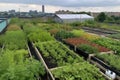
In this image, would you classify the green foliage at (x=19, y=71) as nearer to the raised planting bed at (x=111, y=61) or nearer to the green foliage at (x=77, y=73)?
the green foliage at (x=77, y=73)

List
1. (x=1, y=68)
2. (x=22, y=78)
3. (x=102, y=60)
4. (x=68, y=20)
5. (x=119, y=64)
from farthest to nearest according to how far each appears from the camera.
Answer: (x=68, y=20) → (x=102, y=60) → (x=119, y=64) → (x=1, y=68) → (x=22, y=78)

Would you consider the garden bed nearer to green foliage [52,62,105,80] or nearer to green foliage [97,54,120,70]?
green foliage [97,54,120,70]

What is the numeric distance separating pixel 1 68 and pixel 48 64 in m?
1.83

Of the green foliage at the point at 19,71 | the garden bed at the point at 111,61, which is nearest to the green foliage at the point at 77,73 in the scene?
the green foliage at the point at 19,71

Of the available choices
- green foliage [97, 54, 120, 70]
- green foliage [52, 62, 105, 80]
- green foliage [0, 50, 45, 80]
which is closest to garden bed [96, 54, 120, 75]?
green foliage [97, 54, 120, 70]

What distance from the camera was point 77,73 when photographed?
4.41 m

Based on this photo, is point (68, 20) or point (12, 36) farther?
point (68, 20)

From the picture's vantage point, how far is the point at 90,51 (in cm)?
663

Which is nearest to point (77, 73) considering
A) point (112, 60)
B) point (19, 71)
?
point (19, 71)

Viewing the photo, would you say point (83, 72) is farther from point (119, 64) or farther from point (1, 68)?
point (1, 68)

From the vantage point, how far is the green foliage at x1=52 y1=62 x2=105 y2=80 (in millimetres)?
4254

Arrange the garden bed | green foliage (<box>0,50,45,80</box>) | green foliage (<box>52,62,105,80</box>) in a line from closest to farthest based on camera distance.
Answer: green foliage (<box>0,50,45,80</box>) → green foliage (<box>52,62,105,80</box>) → the garden bed

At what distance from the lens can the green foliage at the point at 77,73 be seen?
425cm

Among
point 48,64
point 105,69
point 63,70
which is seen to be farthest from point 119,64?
point 48,64
